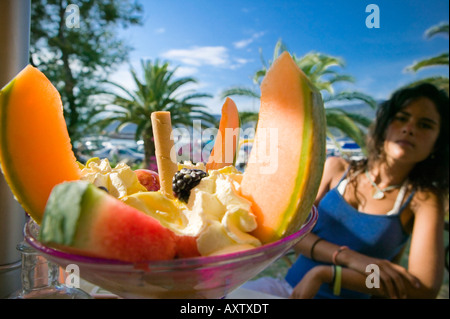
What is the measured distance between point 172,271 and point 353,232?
1.35m

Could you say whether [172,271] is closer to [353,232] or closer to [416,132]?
[353,232]

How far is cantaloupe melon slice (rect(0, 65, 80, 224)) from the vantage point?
1.31 feet

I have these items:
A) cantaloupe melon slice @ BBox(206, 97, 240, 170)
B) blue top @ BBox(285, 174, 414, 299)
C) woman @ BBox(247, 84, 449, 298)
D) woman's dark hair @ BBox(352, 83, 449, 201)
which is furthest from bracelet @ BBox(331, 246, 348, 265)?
cantaloupe melon slice @ BBox(206, 97, 240, 170)

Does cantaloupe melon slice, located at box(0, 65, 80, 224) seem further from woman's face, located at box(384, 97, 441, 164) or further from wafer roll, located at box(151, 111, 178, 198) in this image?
woman's face, located at box(384, 97, 441, 164)

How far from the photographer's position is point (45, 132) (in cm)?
44

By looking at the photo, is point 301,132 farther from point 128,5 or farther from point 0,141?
point 128,5

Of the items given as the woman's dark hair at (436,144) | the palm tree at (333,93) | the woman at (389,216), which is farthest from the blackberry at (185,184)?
the palm tree at (333,93)

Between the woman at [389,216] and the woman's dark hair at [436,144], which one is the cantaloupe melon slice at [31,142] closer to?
the woman at [389,216]

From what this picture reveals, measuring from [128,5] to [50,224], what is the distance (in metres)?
7.68

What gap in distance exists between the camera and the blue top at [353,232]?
1438 mm

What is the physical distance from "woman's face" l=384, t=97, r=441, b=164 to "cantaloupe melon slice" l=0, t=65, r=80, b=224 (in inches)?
57.4

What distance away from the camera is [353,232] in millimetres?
1482

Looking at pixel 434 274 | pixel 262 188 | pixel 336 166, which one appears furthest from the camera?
pixel 336 166
